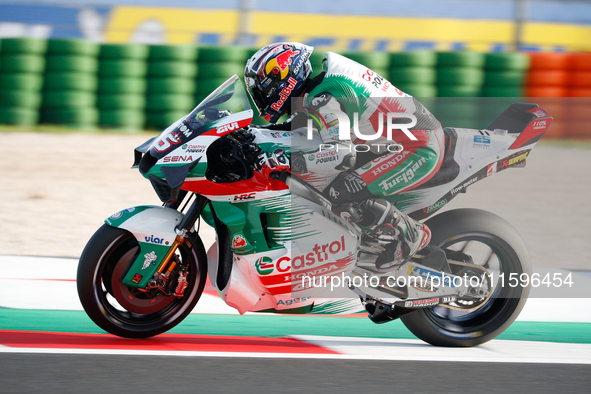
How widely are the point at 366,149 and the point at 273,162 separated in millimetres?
507

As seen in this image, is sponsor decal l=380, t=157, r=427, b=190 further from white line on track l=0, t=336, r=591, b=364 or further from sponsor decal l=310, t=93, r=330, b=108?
white line on track l=0, t=336, r=591, b=364

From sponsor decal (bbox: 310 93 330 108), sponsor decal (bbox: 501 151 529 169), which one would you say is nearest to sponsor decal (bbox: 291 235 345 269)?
sponsor decal (bbox: 310 93 330 108)

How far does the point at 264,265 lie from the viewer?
3.67m

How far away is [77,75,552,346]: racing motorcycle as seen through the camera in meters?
3.57

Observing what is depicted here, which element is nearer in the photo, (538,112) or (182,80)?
(538,112)

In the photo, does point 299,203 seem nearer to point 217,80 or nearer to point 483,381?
point 483,381

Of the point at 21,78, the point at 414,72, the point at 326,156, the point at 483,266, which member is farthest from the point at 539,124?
the point at 21,78

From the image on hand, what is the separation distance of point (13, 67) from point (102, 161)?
6.52 ft

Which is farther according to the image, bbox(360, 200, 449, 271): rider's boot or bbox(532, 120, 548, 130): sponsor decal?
bbox(532, 120, 548, 130): sponsor decal

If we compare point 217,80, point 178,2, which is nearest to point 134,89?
point 217,80

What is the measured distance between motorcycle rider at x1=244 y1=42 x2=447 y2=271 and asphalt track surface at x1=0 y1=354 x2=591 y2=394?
0.62 m

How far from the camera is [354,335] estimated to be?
4.13 m

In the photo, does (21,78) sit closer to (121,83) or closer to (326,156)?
(121,83)

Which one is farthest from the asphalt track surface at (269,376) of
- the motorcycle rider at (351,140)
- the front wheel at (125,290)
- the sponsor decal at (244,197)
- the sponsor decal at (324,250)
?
the sponsor decal at (244,197)
